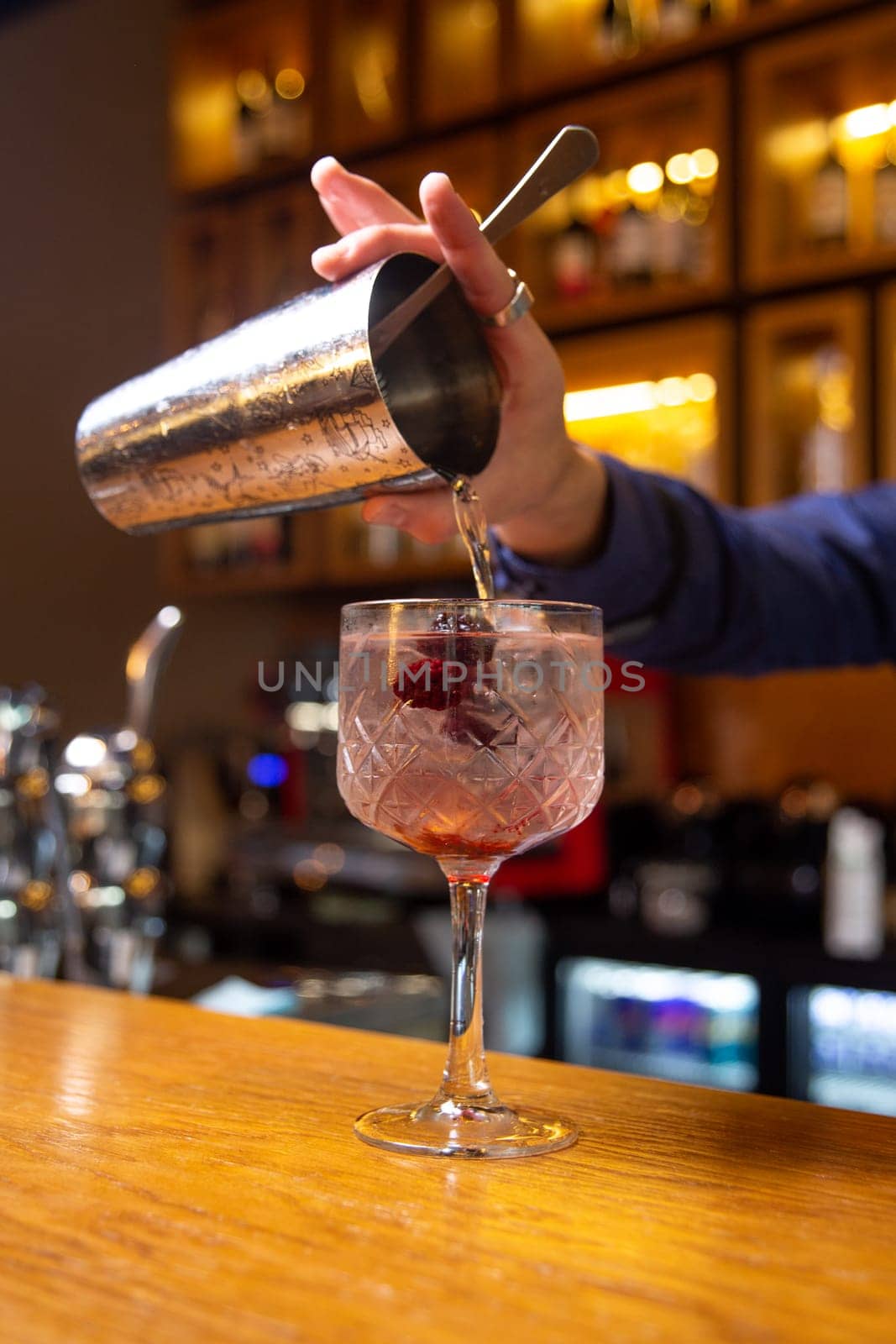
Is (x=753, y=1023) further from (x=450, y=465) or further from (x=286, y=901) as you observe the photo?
(x=450, y=465)

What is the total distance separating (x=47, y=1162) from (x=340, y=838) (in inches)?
117

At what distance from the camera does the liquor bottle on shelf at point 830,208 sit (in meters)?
2.94

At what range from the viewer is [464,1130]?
0.65 meters

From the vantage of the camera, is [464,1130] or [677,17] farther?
[677,17]

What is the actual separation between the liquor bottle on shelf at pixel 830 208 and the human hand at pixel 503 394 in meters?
1.93

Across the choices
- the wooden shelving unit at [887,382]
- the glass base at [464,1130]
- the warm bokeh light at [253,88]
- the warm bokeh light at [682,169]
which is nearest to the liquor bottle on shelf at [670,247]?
the warm bokeh light at [682,169]

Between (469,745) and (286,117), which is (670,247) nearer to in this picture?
(286,117)

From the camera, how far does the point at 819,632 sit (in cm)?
161

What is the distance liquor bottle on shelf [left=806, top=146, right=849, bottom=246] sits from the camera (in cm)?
294

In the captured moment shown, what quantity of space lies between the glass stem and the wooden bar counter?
46 millimetres

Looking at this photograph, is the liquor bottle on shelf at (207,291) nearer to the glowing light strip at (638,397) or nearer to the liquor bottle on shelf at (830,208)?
the glowing light strip at (638,397)

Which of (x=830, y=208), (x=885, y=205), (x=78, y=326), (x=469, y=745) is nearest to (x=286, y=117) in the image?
(x=78, y=326)

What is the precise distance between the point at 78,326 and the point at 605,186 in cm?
179

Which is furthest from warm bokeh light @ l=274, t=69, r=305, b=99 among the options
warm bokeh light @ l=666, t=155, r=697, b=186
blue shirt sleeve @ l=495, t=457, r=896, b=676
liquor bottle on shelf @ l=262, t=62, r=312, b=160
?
blue shirt sleeve @ l=495, t=457, r=896, b=676
